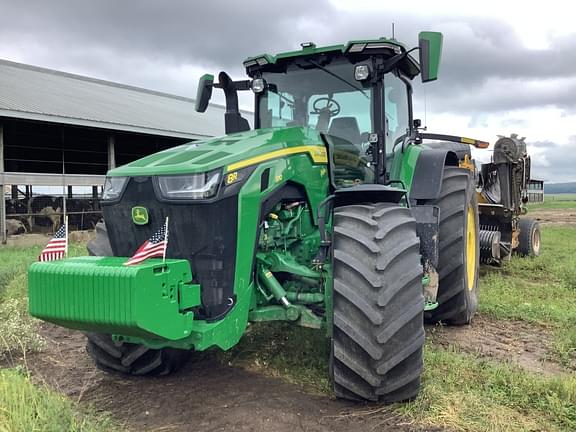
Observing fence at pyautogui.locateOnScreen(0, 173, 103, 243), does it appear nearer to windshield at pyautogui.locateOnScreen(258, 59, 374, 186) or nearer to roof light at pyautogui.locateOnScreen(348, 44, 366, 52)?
windshield at pyautogui.locateOnScreen(258, 59, 374, 186)

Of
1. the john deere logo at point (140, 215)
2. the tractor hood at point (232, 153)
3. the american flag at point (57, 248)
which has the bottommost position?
the american flag at point (57, 248)

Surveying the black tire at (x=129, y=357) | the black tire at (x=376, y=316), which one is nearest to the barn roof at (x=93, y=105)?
the black tire at (x=129, y=357)

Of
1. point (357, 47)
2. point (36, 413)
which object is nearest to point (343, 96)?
point (357, 47)

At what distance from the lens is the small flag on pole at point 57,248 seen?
11.8 ft

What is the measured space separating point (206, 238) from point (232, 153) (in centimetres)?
64

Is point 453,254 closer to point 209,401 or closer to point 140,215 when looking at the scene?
point 209,401

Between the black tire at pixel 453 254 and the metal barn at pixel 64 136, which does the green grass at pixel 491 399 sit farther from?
the metal barn at pixel 64 136

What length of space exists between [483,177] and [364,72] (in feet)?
21.9

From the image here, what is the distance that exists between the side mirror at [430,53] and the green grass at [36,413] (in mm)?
3384

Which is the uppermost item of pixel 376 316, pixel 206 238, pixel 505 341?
pixel 206 238

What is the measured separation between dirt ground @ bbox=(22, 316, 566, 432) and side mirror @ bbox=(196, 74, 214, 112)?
2.43 metres

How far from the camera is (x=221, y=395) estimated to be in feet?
13.1

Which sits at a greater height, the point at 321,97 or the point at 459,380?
the point at 321,97

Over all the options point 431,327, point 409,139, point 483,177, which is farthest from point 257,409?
A: point 483,177
